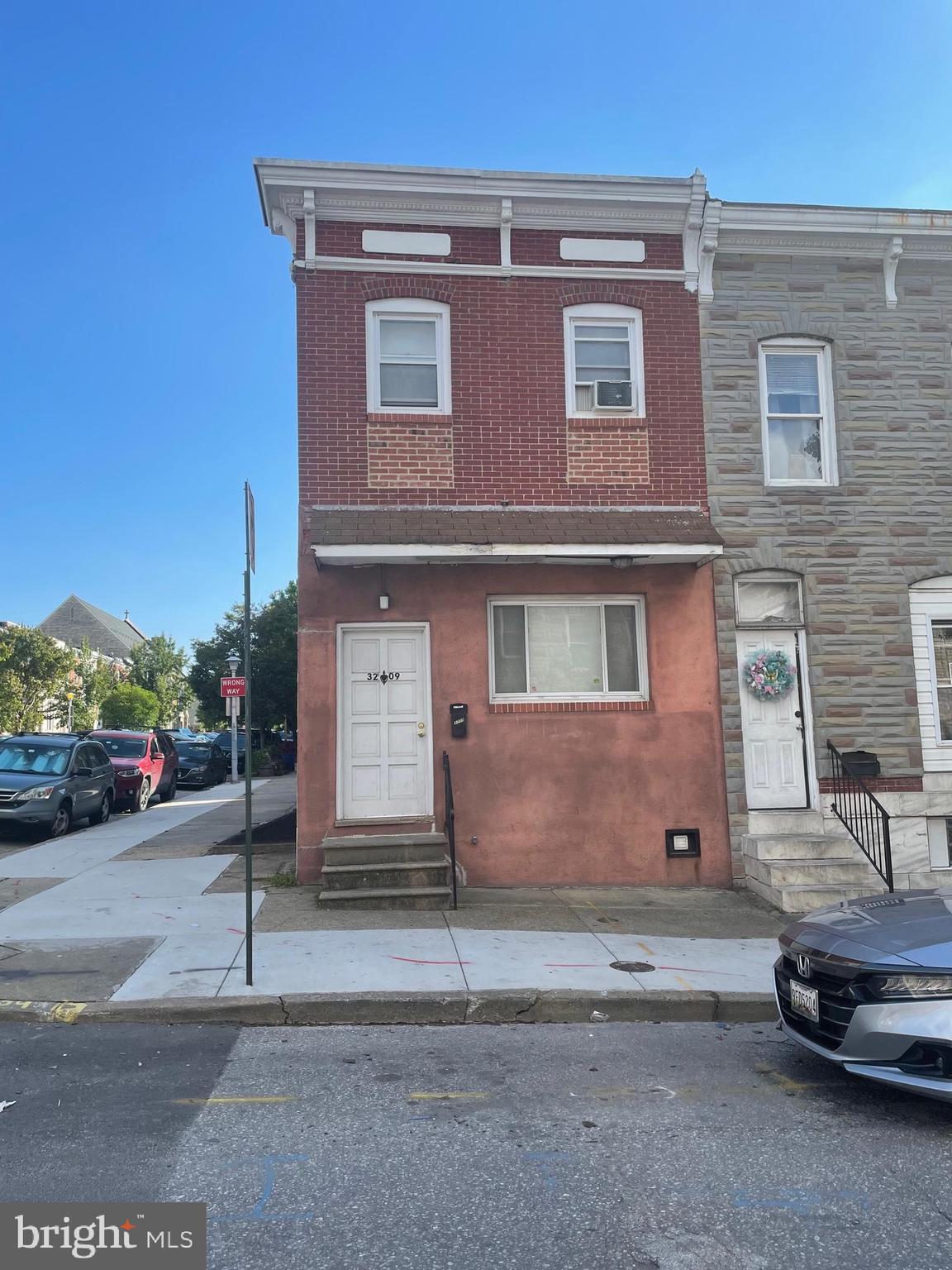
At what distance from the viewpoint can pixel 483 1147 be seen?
4.30 meters

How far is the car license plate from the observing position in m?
5.00

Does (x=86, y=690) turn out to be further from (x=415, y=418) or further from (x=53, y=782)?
(x=415, y=418)

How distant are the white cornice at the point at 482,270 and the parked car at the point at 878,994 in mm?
7871

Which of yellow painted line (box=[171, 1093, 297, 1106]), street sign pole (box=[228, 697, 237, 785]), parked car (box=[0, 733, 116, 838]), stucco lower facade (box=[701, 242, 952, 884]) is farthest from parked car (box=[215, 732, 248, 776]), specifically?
yellow painted line (box=[171, 1093, 297, 1106])

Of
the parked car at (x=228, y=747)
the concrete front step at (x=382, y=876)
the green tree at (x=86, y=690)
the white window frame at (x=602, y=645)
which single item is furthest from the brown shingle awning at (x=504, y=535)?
the green tree at (x=86, y=690)

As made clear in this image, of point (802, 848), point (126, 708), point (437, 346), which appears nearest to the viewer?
point (802, 848)

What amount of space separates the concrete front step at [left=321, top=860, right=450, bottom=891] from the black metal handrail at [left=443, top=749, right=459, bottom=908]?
0.20 meters

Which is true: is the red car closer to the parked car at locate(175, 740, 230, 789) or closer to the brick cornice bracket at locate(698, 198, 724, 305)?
the parked car at locate(175, 740, 230, 789)

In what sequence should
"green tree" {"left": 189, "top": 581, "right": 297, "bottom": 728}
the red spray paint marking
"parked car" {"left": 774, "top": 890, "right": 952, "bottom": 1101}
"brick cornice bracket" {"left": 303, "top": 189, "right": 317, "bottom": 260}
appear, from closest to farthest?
"parked car" {"left": 774, "top": 890, "right": 952, "bottom": 1101} < the red spray paint marking < "brick cornice bracket" {"left": 303, "top": 189, "right": 317, "bottom": 260} < "green tree" {"left": 189, "top": 581, "right": 297, "bottom": 728}

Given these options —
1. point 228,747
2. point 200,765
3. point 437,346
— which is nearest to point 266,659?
point 228,747

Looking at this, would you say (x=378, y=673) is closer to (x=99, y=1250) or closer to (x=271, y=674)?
(x=99, y=1250)

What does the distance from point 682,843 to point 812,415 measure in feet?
17.0

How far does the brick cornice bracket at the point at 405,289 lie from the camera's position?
34.4ft

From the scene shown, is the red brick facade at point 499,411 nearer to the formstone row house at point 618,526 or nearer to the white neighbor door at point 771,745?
the formstone row house at point 618,526
